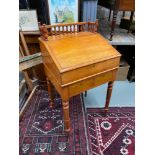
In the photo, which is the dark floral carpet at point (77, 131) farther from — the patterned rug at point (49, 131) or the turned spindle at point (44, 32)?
the turned spindle at point (44, 32)

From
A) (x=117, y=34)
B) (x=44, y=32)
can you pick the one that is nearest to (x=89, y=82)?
(x=44, y=32)

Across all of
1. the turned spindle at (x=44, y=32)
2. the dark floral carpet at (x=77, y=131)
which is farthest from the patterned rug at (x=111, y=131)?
the turned spindle at (x=44, y=32)

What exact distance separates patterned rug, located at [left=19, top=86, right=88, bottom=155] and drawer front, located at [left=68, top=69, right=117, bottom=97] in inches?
22.2

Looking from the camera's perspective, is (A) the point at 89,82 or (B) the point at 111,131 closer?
(A) the point at 89,82

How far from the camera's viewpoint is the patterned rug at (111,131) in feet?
4.57

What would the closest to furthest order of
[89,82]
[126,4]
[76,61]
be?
[76,61], [89,82], [126,4]

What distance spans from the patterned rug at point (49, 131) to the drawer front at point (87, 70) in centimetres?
71

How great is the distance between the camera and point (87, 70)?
3.54 feet

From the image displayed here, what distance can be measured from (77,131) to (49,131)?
0.93ft

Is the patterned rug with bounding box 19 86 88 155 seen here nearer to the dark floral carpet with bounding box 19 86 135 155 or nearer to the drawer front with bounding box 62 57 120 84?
the dark floral carpet with bounding box 19 86 135 155

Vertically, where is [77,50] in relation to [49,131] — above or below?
above

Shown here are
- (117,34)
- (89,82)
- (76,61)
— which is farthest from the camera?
(117,34)

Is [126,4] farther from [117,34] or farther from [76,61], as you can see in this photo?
[76,61]

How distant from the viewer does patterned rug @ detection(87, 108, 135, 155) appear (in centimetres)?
139
